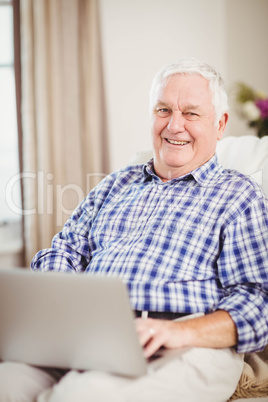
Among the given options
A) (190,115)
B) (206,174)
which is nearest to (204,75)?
(190,115)

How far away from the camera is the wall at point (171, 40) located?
2869mm

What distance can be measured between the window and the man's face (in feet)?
5.35

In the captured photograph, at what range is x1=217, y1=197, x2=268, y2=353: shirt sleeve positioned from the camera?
1.10 metres

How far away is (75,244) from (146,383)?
65cm

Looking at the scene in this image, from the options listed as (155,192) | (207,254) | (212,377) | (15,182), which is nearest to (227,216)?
(207,254)

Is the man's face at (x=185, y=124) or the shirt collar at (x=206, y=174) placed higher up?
Result: the man's face at (x=185, y=124)

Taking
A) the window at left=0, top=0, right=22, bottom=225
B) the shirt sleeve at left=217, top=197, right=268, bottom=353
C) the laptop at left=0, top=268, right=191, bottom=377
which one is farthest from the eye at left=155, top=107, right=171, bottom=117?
the window at left=0, top=0, right=22, bottom=225

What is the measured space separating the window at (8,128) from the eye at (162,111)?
1.60 metres

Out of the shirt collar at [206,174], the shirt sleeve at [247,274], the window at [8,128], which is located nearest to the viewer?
the shirt sleeve at [247,274]

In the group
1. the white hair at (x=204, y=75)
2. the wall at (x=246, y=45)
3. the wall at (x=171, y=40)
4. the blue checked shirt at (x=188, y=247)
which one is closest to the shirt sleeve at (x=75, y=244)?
the blue checked shirt at (x=188, y=247)

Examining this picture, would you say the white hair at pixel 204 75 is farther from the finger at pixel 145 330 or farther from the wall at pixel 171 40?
the wall at pixel 171 40

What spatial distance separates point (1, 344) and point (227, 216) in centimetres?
66

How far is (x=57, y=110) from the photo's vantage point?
279 cm

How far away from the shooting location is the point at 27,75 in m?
2.72
